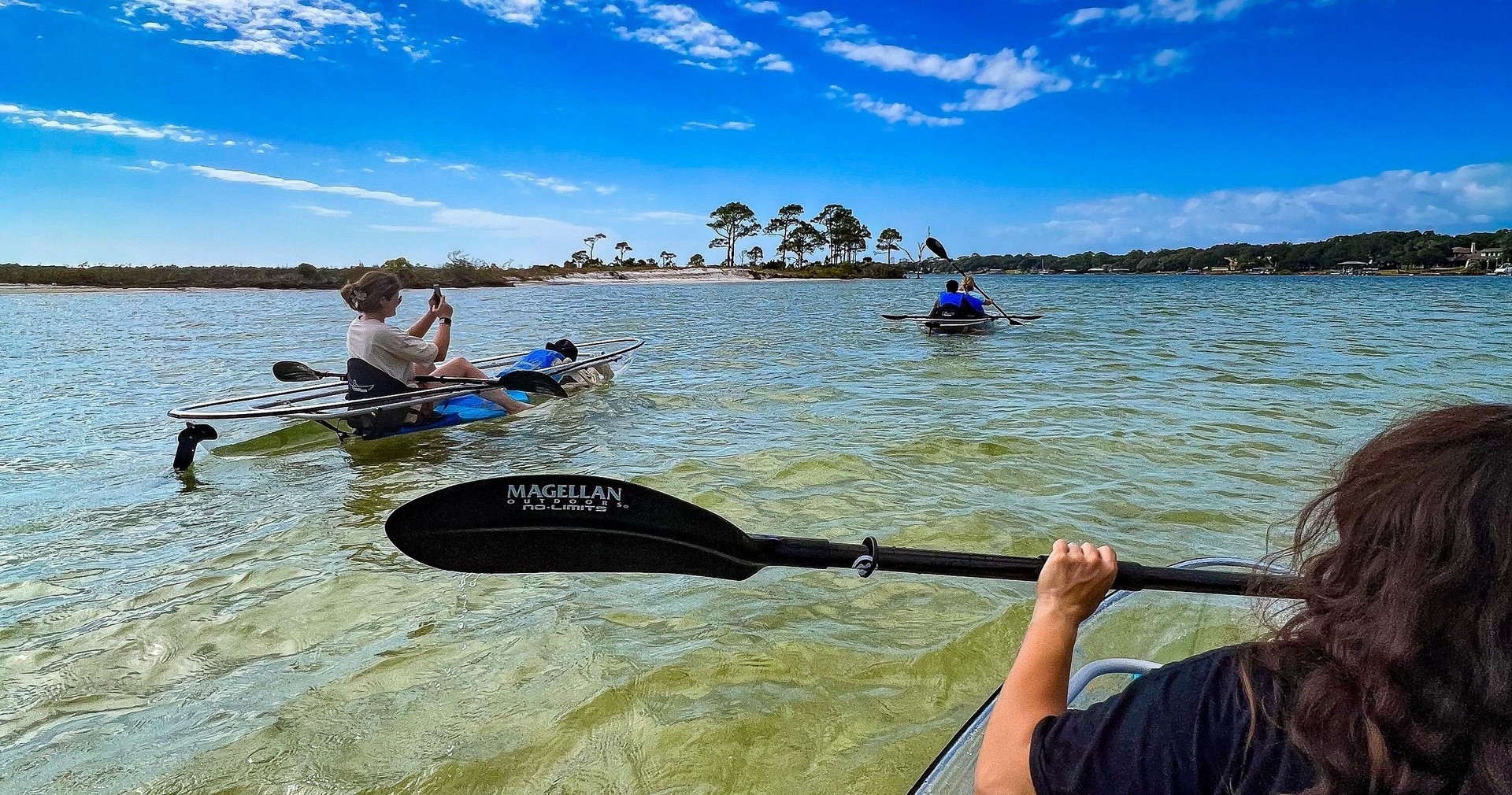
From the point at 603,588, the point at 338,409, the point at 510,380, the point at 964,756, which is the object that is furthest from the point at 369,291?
the point at 964,756

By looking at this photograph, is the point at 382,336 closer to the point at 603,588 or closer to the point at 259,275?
the point at 603,588

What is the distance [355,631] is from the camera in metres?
3.92

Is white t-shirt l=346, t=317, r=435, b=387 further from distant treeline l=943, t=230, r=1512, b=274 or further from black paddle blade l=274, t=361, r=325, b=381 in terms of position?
distant treeline l=943, t=230, r=1512, b=274

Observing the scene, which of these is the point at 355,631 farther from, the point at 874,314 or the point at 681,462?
the point at 874,314

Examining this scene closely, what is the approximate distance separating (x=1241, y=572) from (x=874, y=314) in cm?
2958

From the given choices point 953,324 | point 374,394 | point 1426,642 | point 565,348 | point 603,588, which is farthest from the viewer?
point 953,324

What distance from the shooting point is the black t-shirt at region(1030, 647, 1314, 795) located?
1230 millimetres

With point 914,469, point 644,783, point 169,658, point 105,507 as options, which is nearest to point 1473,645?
point 644,783

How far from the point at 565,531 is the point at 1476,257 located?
155167 millimetres

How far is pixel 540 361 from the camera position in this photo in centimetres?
1014

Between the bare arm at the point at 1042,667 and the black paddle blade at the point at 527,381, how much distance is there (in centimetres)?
699

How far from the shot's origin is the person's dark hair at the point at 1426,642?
112 cm

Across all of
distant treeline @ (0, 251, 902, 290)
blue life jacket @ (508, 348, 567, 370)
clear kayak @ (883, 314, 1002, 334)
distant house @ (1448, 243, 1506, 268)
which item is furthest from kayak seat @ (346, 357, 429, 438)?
distant house @ (1448, 243, 1506, 268)

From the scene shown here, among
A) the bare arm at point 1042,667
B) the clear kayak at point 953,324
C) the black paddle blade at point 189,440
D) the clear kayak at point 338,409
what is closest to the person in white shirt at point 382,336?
the clear kayak at point 338,409
